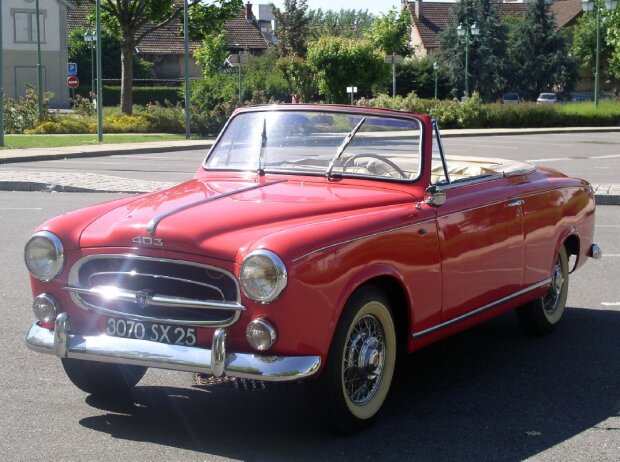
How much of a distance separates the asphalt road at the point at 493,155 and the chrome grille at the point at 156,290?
14685mm

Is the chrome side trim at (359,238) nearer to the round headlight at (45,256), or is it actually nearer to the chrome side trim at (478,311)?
the chrome side trim at (478,311)

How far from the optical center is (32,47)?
240ft

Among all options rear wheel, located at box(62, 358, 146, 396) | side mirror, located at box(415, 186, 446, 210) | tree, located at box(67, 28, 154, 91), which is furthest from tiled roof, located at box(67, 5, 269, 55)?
rear wheel, located at box(62, 358, 146, 396)

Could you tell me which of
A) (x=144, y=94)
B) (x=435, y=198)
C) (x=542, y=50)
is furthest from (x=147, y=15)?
(x=542, y=50)

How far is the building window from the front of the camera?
73.0 metres

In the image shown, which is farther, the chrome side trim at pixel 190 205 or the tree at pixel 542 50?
the tree at pixel 542 50

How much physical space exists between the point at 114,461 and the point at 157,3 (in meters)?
39.7

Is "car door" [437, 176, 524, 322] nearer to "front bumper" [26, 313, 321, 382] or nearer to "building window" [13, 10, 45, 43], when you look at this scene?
"front bumper" [26, 313, 321, 382]

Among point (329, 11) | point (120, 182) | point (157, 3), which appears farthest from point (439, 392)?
point (329, 11)

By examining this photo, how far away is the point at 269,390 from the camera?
6277 mm

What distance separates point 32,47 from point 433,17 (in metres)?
48.8

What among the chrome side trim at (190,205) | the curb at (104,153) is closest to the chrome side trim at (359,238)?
the chrome side trim at (190,205)

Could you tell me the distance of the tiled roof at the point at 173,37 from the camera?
89.0 m

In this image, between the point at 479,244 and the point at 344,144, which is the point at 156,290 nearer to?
the point at 344,144
